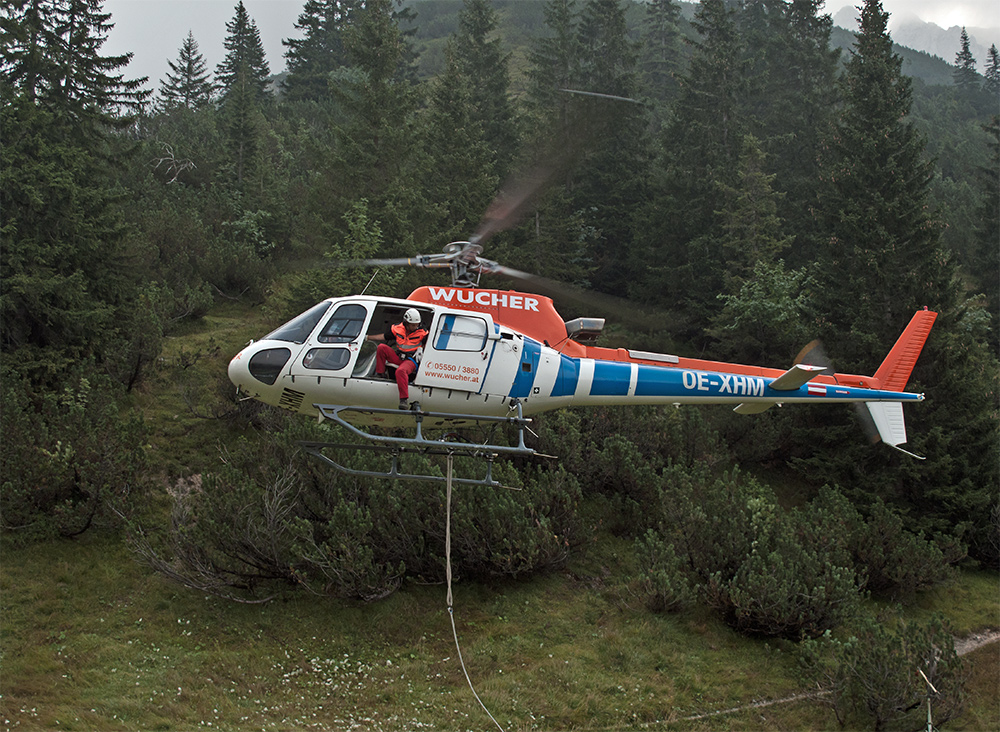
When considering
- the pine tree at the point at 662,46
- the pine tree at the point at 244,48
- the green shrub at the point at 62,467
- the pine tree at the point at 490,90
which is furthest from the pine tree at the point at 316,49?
the green shrub at the point at 62,467

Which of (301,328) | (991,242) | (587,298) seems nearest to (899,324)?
(587,298)

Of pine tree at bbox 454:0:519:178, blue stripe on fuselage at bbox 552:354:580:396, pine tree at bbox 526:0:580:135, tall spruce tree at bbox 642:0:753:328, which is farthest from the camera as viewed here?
pine tree at bbox 526:0:580:135

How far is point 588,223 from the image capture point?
33375 millimetres

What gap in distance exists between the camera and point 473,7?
47.9 m

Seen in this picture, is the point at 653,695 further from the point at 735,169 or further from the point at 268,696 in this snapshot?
the point at 735,169

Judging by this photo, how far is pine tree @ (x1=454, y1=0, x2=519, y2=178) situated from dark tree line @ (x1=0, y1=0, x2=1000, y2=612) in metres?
0.16

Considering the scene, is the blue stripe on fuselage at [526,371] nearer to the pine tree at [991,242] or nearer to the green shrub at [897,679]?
the green shrub at [897,679]

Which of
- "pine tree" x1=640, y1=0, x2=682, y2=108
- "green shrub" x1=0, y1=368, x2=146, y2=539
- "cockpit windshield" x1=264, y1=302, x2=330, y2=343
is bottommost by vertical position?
"green shrub" x1=0, y1=368, x2=146, y2=539

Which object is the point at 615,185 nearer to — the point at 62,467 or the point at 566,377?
the point at 566,377

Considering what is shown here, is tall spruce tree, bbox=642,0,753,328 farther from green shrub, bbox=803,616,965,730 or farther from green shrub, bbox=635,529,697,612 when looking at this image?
green shrub, bbox=803,616,965,730

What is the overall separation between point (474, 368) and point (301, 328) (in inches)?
83.3

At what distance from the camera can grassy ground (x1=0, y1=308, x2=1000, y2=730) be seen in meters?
10.8

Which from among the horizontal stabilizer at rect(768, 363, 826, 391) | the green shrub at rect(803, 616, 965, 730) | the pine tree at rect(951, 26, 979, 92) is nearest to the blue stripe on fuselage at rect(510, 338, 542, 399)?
the horizontal stabilizer at rect(768, 363, 826, 391)

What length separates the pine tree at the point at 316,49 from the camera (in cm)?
5972
